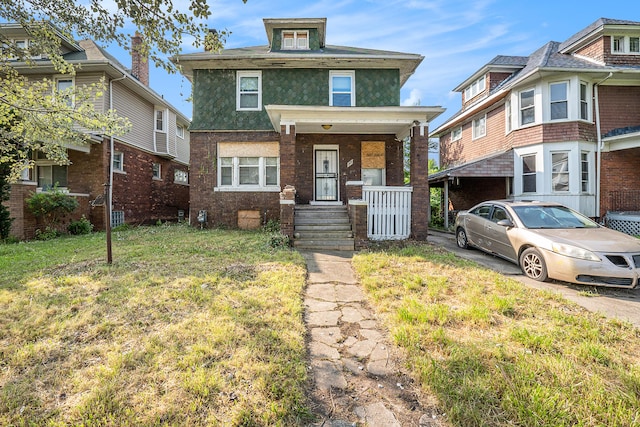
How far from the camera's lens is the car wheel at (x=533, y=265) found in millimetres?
5018

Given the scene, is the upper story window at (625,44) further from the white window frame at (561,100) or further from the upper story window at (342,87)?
the upper story window at (342,87)

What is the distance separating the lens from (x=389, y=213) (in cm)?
836

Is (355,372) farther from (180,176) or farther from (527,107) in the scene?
(180,176)

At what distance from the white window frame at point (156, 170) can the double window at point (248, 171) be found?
20.6 ft

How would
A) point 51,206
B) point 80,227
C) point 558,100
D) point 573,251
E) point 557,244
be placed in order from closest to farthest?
point 573,251, point 557,244, point 51,206, point 80,227, point 558,100

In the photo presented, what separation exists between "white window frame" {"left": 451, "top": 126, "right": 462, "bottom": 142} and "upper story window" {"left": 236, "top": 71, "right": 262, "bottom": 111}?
12280 mm

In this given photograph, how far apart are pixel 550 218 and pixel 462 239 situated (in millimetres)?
2521

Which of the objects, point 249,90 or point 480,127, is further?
point 480,127

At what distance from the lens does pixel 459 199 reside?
54.2 feet

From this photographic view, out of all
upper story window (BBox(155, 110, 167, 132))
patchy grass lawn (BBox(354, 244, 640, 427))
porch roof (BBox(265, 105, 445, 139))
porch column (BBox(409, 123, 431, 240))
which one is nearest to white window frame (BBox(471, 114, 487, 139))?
porch roof (BBox(265, 105, 445, 139))

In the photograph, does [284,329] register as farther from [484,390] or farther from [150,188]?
[150,188]

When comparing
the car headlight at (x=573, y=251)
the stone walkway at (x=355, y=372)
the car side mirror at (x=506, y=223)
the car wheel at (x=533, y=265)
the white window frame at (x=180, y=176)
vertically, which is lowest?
the stone walkway at (x=355, y=372)

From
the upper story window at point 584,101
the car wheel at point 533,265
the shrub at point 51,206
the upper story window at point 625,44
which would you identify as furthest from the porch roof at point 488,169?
the shrub at point 51,206

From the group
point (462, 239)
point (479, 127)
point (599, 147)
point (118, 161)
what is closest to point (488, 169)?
point (599, 147)
